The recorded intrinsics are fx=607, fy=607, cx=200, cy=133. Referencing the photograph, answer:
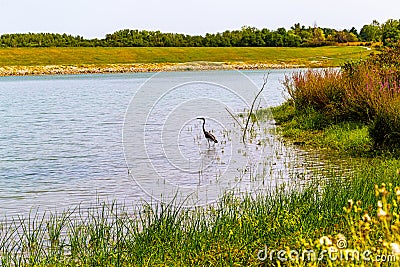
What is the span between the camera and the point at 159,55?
86812 mm

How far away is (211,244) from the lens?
20.5ft

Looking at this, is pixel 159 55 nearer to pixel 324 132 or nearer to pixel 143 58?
pixel 143 58

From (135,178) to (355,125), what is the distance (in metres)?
6.19

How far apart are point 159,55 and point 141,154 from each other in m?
72.9

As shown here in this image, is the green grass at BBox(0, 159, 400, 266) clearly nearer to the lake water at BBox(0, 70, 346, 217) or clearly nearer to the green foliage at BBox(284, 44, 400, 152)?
the lake water at BBox(0, 70, 346, 217)

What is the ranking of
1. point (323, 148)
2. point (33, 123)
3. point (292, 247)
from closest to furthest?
point (292, 247) → point (323, 148) → point (33, 123)

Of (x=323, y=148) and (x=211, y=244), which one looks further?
(x=323, y=148)

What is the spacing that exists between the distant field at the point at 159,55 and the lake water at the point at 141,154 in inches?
2333

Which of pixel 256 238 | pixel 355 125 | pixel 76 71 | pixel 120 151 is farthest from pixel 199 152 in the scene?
pixel 76 71

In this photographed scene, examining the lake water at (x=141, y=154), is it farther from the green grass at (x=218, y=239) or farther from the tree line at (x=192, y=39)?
the tree line at (x=192, y=39)

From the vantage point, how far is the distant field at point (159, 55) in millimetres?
80562

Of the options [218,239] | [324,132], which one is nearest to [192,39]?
[324,132]

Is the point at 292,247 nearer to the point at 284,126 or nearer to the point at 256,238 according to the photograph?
the point at 256,238

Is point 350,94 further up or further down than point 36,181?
further up
